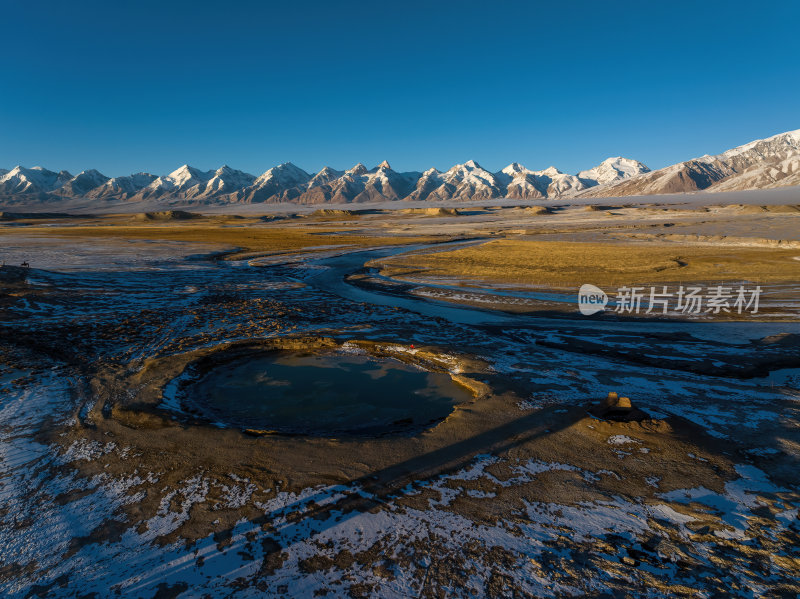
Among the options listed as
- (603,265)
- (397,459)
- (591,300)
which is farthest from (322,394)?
(603,265)

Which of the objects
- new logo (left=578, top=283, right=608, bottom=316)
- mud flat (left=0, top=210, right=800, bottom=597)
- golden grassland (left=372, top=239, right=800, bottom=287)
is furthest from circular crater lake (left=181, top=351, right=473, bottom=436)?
golden grassland (left=372, top=239, right=800, bottom=287)

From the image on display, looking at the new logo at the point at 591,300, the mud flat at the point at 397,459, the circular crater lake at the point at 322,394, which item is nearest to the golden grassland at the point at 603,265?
the new logo at the point at 591,300

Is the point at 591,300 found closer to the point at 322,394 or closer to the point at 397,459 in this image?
the point at 322,394

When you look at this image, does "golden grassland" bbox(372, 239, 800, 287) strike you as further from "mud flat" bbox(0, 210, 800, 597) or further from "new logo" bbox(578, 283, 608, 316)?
"mud flat" bbox(0, 210, 800, 597)

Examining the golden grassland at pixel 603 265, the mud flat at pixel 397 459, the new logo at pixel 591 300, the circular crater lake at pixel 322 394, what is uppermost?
the golden grassland at pixel 603 265

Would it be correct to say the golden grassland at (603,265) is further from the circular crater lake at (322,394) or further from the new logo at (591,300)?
the circular crater lake at (322,394)

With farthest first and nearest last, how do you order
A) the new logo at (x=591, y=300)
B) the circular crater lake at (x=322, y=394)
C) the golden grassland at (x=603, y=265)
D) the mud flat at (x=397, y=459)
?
the golden grassland at (x=603, y=265), the new logo at (x=591, y=300), the circular crater lake at (x=322, y=394), the mud flat at (x=397, y=459)
